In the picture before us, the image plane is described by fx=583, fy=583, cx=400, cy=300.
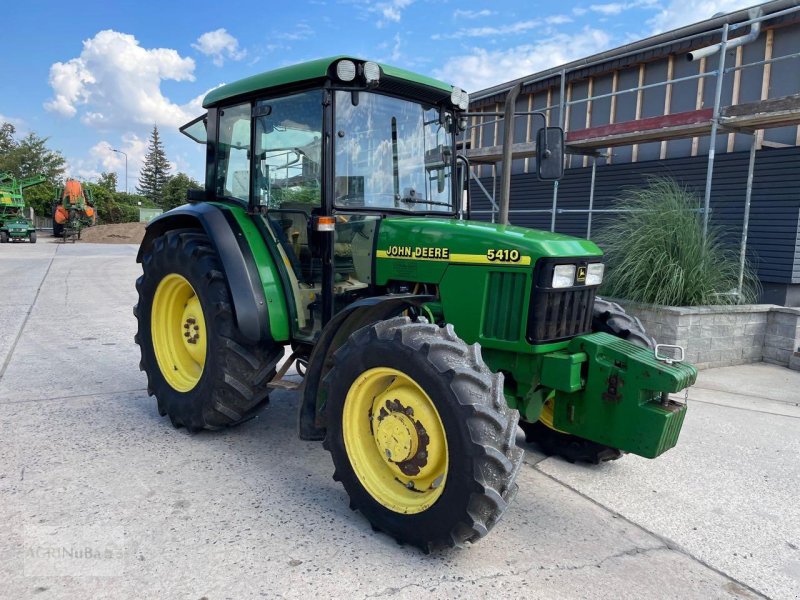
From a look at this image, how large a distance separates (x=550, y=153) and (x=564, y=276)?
1058 millimetres

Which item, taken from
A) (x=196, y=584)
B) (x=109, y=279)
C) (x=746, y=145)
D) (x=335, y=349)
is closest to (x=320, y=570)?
(x=196, y=584)

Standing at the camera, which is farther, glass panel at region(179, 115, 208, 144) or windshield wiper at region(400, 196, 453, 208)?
glass panel at region(179, 115, 208, 144)

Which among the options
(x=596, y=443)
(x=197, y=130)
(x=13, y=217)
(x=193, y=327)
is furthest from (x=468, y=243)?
(x=13, y=217)

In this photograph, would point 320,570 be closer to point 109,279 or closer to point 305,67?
point 305,67

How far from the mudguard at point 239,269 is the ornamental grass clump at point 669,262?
15.8 ft

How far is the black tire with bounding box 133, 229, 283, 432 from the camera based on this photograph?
3.69 metres

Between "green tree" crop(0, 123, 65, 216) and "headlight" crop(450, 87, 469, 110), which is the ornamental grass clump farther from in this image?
"green tree" crop(0, 123, 65, 216)

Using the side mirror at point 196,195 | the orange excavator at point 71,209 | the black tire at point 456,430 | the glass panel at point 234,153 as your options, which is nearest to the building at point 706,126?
the glass panel at point 234,153

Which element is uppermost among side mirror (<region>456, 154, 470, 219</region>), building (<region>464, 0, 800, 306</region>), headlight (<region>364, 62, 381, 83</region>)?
building (<region>464, 0, 800, 306</region>)

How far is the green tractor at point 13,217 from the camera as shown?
2630 centimetres

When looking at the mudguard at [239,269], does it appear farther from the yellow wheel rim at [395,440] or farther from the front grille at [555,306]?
the front grille at [555,306]

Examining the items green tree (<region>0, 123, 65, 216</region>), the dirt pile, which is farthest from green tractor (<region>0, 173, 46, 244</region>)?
green tree (<region>0, 123, 65, 216</region>)

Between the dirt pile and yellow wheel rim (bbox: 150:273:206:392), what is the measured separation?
2940cm

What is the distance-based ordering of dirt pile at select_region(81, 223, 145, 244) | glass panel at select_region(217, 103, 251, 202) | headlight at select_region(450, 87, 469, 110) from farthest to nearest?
dirt pile at select_region(81, 223, 145, 244)
glass panel at select_region(217, 103, 251, 202)
headlight at select_region(450, 87, 469, 110)
